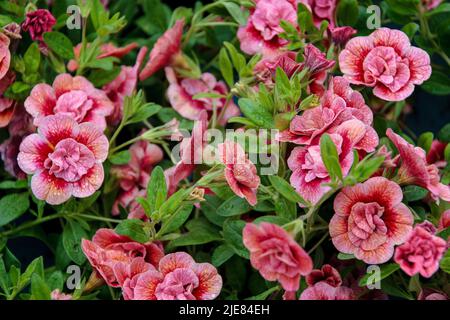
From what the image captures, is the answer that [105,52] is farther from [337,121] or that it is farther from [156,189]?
[337,121]

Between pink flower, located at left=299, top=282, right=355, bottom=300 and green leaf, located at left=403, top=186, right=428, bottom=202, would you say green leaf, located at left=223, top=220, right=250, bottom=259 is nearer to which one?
pink flower, located at left=299, top=282, right=355, bottom=300

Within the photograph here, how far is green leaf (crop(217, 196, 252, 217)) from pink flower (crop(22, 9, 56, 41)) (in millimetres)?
386

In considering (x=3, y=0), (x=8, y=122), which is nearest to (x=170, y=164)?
(x=8, y=122)

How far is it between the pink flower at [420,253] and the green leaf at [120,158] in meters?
0.45

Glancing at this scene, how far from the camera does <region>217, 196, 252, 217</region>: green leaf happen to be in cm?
98

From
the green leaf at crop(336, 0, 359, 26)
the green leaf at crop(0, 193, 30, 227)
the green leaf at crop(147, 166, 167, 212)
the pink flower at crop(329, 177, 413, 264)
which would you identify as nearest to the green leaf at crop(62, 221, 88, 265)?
the green leaf at crop(0, 193, 30, 227)

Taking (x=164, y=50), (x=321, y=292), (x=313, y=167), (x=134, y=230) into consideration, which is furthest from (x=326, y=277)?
(x=164, y=50)

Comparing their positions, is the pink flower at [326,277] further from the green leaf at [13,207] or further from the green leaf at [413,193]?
the green leaf at [13,207]

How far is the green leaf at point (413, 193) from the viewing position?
0.98 meters

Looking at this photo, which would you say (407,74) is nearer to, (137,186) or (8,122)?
(137,186)

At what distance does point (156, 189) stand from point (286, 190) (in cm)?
18

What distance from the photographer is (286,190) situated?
0.88 m

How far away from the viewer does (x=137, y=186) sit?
3.81 feet

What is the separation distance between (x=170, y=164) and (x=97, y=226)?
154 mm
